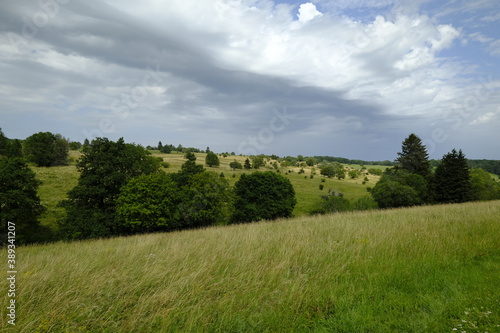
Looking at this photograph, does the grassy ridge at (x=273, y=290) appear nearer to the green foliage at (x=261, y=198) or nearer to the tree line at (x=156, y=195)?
the tree line at (x=156, y=195)

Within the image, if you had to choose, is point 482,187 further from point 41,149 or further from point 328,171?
point 41,149

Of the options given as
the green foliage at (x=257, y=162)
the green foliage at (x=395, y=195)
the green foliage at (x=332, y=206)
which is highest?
the green foliage at (x=257, y=162)

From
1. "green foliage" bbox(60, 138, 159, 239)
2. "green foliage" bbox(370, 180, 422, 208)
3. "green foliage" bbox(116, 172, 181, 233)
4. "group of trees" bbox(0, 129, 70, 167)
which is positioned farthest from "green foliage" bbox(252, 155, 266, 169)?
"green foliage" bbox(116, 172, 181, 233)

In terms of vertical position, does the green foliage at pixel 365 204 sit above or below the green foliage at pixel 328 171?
below

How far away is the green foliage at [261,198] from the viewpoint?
133 feet

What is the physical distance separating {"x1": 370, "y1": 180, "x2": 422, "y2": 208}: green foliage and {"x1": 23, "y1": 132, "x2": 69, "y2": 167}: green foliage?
85.6 meters

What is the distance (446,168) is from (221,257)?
2091 inches

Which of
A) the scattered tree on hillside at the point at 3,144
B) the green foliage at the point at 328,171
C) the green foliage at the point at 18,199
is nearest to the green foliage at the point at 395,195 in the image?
the green foliage at the point at 18,199

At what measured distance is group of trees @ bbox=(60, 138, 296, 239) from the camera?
28484mm

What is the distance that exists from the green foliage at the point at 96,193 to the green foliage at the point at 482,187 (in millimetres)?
58333

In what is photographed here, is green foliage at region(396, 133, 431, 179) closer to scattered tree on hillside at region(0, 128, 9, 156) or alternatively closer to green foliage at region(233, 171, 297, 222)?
green foliage at region(233, 171, 297, 222)

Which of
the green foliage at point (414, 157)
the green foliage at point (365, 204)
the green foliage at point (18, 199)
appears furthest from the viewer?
the green foliage at point (414, 157)

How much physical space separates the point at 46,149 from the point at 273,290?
9164 cm

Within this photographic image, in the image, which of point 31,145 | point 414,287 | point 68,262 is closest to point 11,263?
point 68,262
